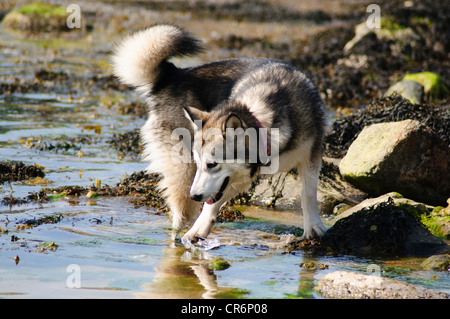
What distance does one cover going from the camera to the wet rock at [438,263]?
181 inches

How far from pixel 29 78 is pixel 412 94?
22.6 feet

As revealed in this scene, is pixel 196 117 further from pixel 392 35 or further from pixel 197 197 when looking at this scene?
→ pixel 392 35

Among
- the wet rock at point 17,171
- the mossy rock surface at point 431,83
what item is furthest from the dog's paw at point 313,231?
the mossy rock surface at point 431,83

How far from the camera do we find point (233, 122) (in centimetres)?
458

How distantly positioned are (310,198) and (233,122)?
1.23m

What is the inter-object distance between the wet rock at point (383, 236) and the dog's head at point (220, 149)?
1023 millimetres

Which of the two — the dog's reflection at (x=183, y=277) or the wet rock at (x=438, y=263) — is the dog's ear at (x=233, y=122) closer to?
the dog's reflection at (x=183, y=277)

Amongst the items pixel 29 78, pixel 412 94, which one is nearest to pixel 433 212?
pixel 412 94

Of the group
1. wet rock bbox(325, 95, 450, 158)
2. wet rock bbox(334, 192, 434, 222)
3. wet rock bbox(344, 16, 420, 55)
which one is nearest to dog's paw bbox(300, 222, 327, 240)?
wet rock bbox(334, 192, 434, 222)

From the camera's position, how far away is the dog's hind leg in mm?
5383

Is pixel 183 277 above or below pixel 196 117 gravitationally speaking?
below

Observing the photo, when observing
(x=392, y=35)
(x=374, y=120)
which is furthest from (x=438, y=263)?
(x=392, y=35)

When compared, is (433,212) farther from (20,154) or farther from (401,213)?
(20,154)

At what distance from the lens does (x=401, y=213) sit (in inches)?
207
